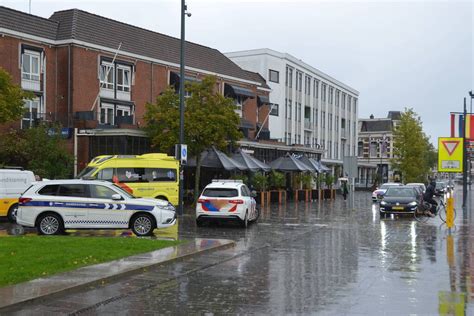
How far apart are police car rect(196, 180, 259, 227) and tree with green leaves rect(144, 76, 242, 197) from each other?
33.5ft

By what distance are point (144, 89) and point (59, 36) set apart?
23.4 feet

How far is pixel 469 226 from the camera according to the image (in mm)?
23141

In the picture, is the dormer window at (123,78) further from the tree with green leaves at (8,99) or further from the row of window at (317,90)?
the row of window at (317,90)

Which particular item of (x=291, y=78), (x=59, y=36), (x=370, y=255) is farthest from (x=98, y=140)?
(x=291, y=78)

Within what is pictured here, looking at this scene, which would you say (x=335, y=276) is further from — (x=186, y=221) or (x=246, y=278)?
(x=186, y=221)

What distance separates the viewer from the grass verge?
400 inches

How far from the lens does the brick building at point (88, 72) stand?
34.1 meters

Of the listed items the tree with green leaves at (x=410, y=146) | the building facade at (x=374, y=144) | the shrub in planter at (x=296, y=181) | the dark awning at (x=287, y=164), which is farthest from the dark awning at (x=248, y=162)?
the building facade at (x=374, y=144)

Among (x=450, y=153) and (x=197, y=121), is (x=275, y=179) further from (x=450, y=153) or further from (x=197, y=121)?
(x=450, y=153)

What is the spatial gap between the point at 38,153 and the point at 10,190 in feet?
28.5

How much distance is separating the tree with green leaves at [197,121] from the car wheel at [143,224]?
13965mm

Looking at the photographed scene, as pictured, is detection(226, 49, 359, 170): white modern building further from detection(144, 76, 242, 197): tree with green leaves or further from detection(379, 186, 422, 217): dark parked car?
detection(379, 186, 422, 217): dark parked car

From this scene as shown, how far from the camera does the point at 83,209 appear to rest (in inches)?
659

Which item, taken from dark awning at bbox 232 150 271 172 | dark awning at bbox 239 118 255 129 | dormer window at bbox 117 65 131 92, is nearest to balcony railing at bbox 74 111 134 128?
dormer window at bbox 117 65 131 92
